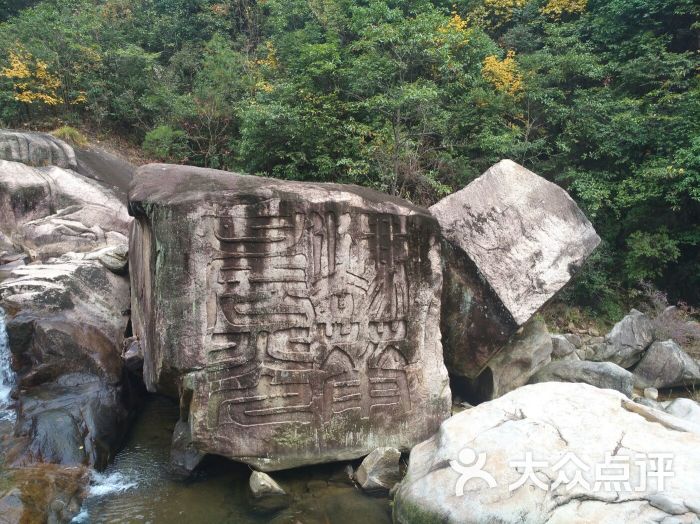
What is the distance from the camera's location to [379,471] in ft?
17.5

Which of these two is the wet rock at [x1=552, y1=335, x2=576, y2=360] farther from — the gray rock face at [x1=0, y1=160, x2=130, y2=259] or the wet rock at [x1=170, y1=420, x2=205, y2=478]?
the gray rock face at [x1=0, y1=160, x2=130, y2=259]

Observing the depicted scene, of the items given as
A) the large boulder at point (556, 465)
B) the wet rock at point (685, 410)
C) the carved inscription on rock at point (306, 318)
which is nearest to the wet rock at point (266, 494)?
the carved inscription on rock at point (306, 318)

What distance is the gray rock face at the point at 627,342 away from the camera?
9648 millimetres

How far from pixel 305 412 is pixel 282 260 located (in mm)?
1644

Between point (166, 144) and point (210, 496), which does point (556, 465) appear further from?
point (166, 144)

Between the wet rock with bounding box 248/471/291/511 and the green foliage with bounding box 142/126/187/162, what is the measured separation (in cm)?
1314

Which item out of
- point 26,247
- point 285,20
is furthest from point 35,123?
point 285,20

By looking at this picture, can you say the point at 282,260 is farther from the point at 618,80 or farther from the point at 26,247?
the point at 618,80

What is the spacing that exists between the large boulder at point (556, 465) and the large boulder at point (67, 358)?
3.62 metres

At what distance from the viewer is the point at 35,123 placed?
16016 millimetres

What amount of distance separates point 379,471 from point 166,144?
1353 centimetres

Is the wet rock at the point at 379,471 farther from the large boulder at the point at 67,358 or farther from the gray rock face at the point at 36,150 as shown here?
the gray rock face at the point at 36,150
